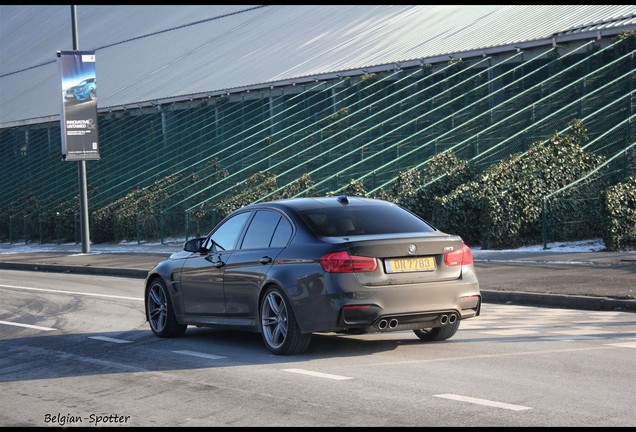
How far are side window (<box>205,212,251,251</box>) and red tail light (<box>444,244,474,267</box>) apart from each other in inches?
95.0

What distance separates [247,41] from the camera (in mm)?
49344

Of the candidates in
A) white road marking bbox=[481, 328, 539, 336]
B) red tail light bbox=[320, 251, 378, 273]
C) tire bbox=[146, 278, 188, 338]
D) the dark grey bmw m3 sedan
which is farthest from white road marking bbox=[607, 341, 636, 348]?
tire bbox=[146, 278, 188, 338]

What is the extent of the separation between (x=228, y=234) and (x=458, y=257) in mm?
2720

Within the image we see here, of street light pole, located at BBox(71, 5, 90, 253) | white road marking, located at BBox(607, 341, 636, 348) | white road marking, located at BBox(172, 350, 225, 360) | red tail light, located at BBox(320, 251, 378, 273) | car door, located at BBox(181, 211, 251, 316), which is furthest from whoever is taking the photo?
street light pole, located at BBox(71, 5, 90, 253)

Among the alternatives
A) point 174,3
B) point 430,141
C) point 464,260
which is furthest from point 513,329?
point 174,3

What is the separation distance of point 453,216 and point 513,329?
12.2 metres

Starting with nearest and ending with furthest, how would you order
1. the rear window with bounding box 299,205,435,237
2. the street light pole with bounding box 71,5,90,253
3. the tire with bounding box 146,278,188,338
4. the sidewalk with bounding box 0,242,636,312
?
the rear window with bounding box 299,205,435,237
the tire with bounding box 146,278,188,338
the sidewalk with bounding box 0,242,636,312
the street light pole with bounding box 71,5,90,253

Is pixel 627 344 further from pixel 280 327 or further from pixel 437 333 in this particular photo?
pixel 280 327

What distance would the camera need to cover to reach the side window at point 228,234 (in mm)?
11641

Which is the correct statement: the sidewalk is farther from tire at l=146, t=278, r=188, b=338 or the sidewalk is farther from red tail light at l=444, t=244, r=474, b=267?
tire at l=146, t=278, r=188, b=338

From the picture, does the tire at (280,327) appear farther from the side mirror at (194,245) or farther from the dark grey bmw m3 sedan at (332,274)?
the side mirror at (194,245)

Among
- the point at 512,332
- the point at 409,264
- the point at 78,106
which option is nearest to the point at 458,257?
the point at 409,264

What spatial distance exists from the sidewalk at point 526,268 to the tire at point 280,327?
5.01m

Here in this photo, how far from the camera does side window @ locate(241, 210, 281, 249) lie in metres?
11.1
